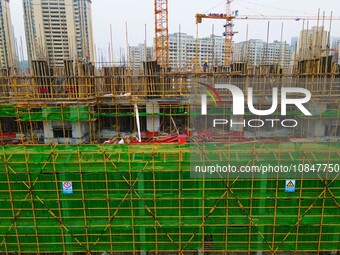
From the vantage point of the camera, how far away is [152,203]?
8.36 m

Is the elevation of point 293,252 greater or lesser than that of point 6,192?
→ lesser

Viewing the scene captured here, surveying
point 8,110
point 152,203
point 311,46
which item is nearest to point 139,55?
point 311,46

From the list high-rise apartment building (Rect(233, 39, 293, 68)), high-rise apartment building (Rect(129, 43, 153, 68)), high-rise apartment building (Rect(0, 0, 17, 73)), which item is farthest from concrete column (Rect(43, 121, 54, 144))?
high-rise apartment building (Rect(233, 39, 293, 68))

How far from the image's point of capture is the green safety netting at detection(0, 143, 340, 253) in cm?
806

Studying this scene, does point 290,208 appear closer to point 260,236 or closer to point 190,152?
A: point 260,236

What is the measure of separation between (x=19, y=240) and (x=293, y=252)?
353 inches

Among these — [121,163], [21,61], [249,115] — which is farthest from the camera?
[21,61]

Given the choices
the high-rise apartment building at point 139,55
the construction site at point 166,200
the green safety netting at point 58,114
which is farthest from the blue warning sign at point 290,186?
the high-rise apartment building at point 139,55

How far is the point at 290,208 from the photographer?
8.26 m

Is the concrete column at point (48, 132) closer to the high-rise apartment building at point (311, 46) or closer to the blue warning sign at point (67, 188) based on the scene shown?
the blue warning sign at point (67, 188)

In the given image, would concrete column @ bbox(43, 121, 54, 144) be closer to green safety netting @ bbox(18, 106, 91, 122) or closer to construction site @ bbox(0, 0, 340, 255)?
green safety netting @ bbox(18, 106, 91, 122)

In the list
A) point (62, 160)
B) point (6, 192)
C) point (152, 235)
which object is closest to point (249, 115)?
point (152, 235)

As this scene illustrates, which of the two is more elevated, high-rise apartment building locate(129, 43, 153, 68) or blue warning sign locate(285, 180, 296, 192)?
high-rise apartment building locate(129, 43, 153, 68)

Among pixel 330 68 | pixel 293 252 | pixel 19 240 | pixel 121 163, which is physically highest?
pixel 330 68
